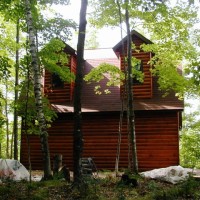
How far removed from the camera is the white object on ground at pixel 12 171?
1194cm

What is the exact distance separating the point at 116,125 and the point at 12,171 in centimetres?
748

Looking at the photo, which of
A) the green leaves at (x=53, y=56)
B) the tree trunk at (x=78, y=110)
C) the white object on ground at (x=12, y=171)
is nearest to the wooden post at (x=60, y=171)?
the white object on ground at (x=12, y=171)

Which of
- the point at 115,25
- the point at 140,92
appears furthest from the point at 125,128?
the point at 115,25

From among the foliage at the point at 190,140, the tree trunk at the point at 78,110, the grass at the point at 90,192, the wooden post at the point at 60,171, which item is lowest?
the foliage at the point at 190,140

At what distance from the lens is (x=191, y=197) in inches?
336

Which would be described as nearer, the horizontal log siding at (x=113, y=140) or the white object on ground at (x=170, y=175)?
the white object on ground at (x=170, y=175)

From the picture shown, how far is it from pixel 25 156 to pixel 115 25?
1004 centimetres

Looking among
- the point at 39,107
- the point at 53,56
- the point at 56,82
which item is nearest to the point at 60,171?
the point at 39,107

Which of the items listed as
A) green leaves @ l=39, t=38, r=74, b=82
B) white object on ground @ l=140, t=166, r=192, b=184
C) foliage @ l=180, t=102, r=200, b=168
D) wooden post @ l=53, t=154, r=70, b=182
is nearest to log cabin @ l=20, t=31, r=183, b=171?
green leaves @ l=39, t=38, r=74, b=82

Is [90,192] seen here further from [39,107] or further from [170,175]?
[170,175]

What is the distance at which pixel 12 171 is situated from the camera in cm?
1215

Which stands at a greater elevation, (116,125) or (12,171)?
(116,125)

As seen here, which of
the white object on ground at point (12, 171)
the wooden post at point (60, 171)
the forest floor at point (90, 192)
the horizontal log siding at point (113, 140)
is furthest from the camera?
the horizontal log siding at point (113, 140)

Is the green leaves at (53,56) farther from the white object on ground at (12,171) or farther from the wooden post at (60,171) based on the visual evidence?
the white object on ground at (12,171)
